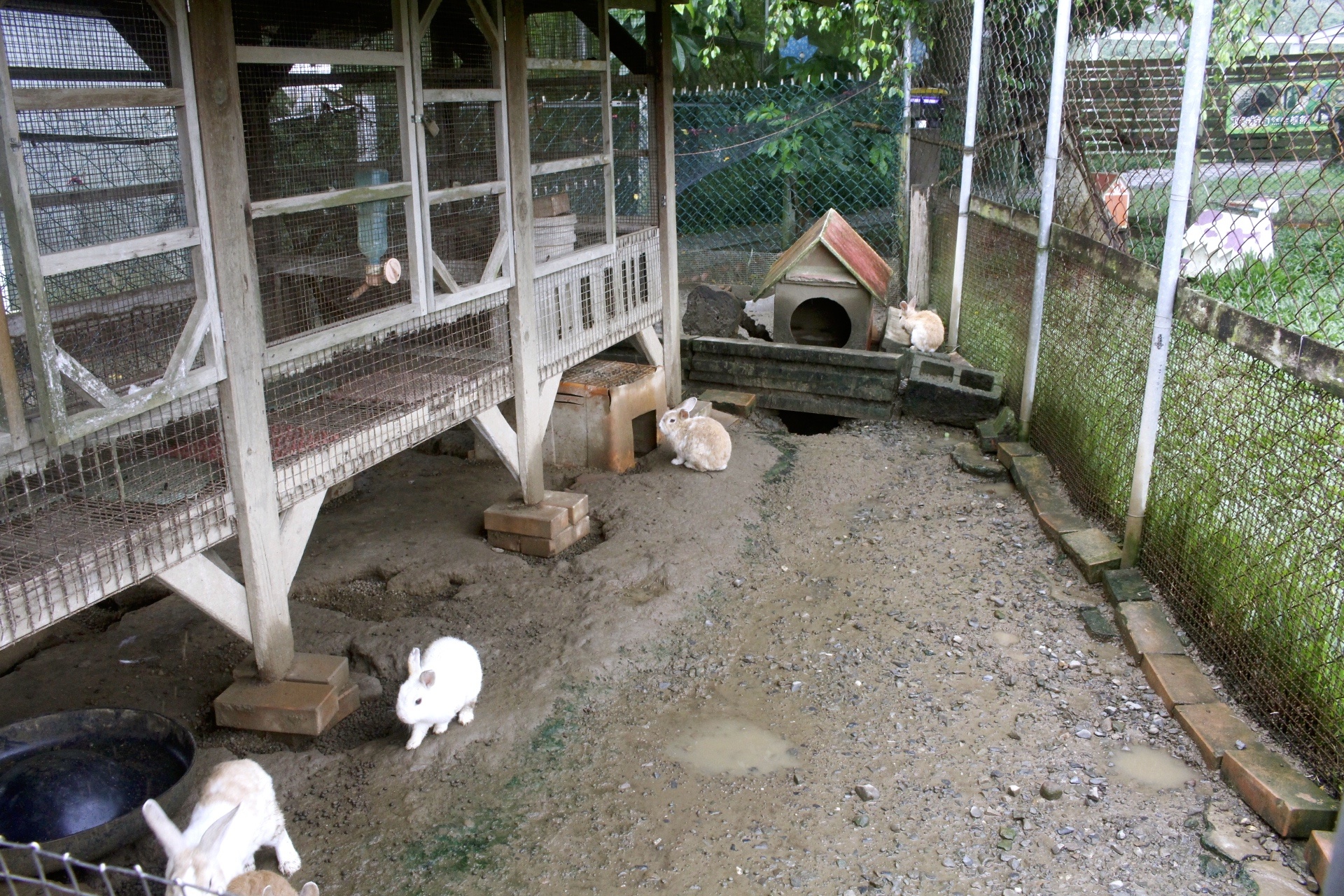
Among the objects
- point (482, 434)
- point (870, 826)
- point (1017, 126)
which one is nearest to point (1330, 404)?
point (870, 826)

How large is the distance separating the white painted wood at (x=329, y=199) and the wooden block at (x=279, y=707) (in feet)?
5.74

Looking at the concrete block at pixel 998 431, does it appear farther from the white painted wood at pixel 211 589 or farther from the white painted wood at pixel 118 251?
the white painted wood at pixel 118 251

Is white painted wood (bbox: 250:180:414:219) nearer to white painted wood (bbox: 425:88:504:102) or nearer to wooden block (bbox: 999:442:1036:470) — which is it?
white painted wood (bbox: 425:88:504:102)

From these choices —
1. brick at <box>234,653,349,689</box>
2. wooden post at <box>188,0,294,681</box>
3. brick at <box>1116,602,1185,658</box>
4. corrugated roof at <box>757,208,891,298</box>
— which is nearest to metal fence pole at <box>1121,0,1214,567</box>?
brick at <box>1116,602,1185,658</box>

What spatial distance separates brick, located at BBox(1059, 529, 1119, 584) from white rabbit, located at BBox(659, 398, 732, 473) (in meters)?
2.05

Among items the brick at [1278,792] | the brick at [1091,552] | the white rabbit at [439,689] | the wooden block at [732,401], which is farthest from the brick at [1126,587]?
the wooden block at [732,401]

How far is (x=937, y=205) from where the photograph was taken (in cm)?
886

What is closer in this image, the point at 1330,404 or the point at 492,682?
the point at 1330,404

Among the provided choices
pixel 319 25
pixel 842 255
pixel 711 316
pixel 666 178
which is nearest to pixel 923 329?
pixel 842 255

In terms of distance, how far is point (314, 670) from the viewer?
3945mm

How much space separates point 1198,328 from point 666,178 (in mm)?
3648

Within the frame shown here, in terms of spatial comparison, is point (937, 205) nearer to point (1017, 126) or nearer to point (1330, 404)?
point (1017, 126)

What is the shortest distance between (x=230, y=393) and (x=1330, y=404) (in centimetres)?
371

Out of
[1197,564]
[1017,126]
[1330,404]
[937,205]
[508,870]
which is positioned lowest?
[508,870]
